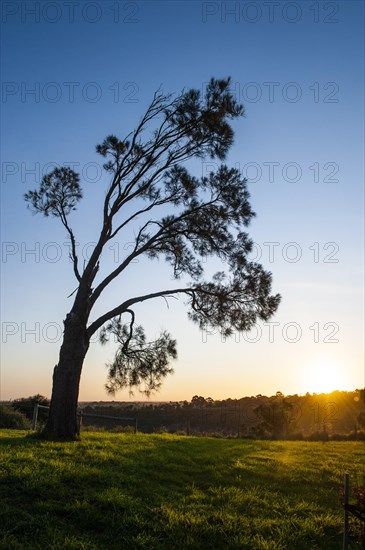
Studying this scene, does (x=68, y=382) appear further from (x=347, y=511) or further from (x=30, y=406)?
(x=30, y=406)

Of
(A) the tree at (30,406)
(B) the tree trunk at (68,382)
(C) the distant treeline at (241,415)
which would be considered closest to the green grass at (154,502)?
(B) the tree trunk at (68,382)

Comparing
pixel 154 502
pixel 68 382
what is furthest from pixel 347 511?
pixel 68 382

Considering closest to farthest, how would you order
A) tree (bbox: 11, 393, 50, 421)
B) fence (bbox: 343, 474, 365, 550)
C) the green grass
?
fence (bbox: 343, 474, 365, 550) < the green grass < tree (bbox: 11, 393, 50, 421)

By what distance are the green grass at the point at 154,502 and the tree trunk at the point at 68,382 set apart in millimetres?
1554

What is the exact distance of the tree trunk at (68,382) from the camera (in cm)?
1408

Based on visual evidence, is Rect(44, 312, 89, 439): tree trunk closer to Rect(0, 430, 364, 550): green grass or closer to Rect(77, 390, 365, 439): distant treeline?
Rect(0, 430, 364, 550): green grass

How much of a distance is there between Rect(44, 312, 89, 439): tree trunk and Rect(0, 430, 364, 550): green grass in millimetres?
1554

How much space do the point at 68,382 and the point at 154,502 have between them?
23.8 ft

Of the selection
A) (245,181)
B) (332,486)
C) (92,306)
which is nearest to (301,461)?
(332,486)

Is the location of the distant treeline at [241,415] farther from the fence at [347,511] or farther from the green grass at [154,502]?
the fence at [347,511]

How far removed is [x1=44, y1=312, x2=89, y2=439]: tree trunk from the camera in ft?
46.2

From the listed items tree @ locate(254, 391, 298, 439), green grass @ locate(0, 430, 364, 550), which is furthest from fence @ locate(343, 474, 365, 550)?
tree @ locate(254, 391, 298, 439)

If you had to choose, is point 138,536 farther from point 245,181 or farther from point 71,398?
point 245,181

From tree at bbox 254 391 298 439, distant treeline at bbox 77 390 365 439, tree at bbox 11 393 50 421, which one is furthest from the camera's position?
distant treeline at bbox 77 390 365 439
